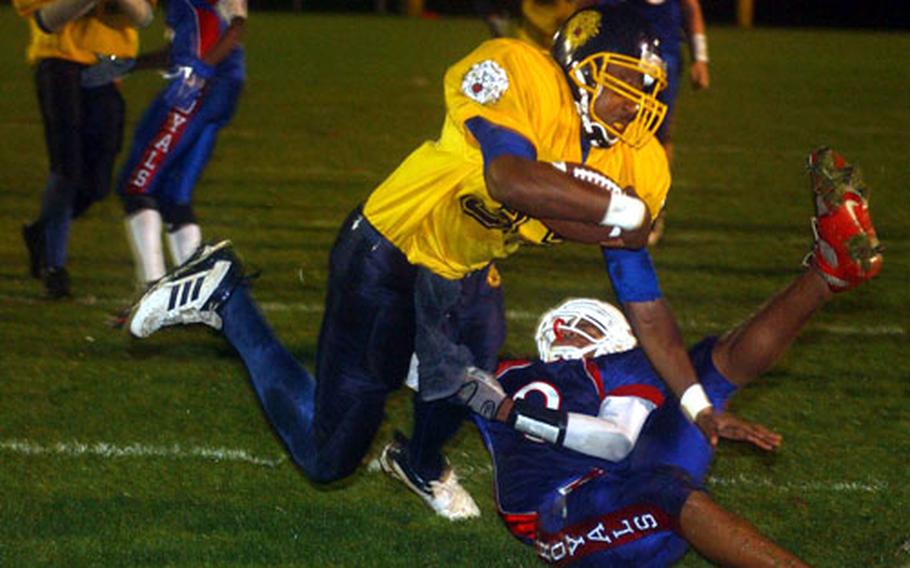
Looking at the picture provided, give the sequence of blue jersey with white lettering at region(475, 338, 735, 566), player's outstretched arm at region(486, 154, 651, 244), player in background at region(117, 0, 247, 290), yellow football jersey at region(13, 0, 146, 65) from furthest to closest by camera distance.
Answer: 1. yellow football jersey at region(13, 0, 146, 65)
2. player in background at region(117, 0, 247, 290)
3. blue jersey with white lettering at region(475, 338, 735, 566)
4. player's outstretched arm at region(486, 154, 651, 244)

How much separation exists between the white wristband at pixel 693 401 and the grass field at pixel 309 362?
2.39 ft

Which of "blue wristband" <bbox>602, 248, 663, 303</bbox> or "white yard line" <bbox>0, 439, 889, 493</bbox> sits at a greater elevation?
"blue wristband" <bbox>602, 248, 663, 303</bbox>

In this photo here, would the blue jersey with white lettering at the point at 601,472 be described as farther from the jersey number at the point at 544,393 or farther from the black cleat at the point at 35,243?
the black cleat at the point at 35,243

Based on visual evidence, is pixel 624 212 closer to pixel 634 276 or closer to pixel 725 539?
pixel 634 276

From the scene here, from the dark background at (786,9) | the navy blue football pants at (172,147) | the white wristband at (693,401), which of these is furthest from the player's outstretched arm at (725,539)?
the dark background at (786,9)

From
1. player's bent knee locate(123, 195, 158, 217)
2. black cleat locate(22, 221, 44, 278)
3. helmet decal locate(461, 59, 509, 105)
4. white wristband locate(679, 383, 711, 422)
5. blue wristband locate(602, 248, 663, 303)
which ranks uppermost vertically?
helmet decal locate(461, 59, 509, 105)

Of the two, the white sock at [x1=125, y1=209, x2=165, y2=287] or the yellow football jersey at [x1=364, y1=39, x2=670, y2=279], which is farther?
the white sock at [x1=125, y1=209, x2=165, y2=287]

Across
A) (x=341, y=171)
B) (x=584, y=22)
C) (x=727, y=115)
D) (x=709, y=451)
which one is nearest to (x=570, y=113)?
(x=584, y=22)

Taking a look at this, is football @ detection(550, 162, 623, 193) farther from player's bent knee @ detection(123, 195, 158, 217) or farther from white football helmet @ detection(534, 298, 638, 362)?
player's bent knee @ detection(123, 195, 158, 217)

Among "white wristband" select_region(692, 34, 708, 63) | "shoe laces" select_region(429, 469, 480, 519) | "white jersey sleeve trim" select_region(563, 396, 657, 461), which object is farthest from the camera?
"white wristband" select_region(692, 34, 708, 63)

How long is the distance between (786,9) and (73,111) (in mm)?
21285

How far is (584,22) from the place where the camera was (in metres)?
3.97

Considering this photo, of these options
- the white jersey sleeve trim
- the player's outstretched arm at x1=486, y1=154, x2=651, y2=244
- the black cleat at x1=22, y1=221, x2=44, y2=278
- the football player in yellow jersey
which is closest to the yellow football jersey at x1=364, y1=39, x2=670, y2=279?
the player's outstretched arm at x1=486, y1=154, x2=651, y2=244

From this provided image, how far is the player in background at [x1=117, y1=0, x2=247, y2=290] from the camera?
21.3 ft
